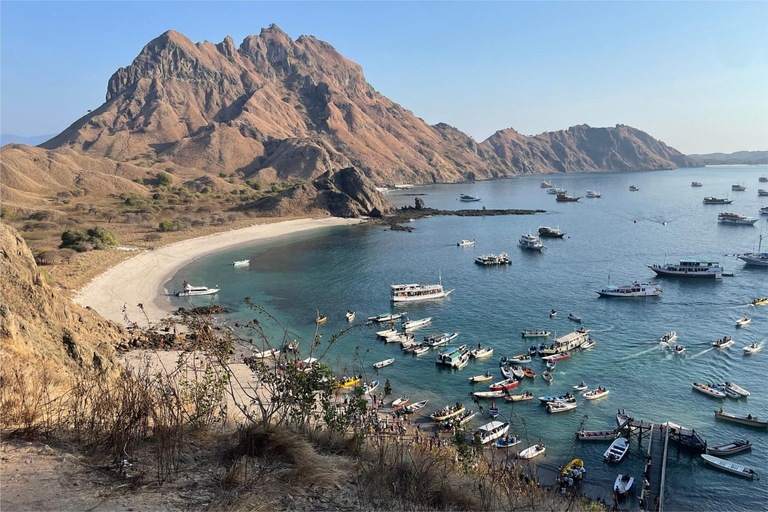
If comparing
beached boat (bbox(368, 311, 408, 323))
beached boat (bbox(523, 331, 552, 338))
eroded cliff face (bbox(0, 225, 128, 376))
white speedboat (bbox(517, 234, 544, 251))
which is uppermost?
eroded cliff face (bbox(0, 225, 128, 376))

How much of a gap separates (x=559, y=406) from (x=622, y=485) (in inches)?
269

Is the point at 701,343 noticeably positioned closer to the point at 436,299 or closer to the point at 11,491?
the point at 436,299

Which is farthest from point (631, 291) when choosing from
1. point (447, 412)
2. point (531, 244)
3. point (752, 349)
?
point (447, 412)

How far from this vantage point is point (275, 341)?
127ft

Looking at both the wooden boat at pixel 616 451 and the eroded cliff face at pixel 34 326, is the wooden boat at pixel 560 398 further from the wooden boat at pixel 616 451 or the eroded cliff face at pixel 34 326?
the eroded cliff face at pixel 34 326

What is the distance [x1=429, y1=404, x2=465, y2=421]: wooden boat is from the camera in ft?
87.4

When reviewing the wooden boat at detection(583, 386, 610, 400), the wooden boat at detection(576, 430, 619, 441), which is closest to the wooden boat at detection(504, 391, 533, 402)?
the wooden boat at detection(583, 386, 610, 400)

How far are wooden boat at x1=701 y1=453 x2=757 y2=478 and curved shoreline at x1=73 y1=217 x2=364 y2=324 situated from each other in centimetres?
3567

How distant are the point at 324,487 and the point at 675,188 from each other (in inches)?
8864

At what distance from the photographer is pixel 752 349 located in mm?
35812

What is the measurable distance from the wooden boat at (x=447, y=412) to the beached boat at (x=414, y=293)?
22638 mm

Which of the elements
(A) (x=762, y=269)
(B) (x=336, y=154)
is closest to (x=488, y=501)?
(A) (x=762, y=269)

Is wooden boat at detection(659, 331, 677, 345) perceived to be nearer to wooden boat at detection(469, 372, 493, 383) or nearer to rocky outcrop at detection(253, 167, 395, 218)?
wooden boat at detection(469, 372, 493, 383)

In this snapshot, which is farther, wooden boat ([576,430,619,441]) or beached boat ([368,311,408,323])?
beached boat ([368,311,408,323])
